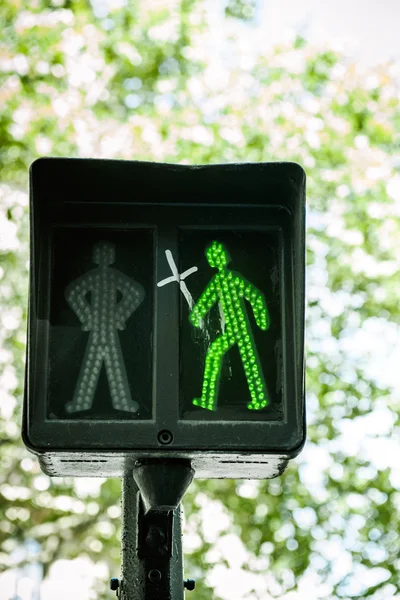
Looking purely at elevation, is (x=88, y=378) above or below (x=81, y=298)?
below

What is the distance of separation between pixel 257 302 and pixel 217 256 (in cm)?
15

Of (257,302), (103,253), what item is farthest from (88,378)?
(257,302)

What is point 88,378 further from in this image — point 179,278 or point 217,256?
point 217,256

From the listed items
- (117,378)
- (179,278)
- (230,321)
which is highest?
(179,278)

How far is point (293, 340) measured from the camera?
1989 mm

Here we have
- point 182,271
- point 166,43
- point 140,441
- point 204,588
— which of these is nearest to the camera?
point 140,441

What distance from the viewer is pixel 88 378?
1947 millimetres

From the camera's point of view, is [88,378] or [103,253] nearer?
[88,378]

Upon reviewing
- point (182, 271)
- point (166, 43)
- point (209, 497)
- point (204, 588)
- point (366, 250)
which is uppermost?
point (166, 43)

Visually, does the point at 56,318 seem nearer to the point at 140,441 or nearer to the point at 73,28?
the point at 140,441

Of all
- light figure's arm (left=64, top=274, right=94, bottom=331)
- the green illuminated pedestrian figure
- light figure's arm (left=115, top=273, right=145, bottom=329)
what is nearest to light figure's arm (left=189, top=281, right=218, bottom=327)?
the green illuminated pedestrian figure

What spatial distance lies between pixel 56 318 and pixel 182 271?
11.6 inches

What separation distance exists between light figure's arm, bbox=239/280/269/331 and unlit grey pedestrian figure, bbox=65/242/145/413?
0.75ft

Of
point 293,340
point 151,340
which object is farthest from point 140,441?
point 293,340
